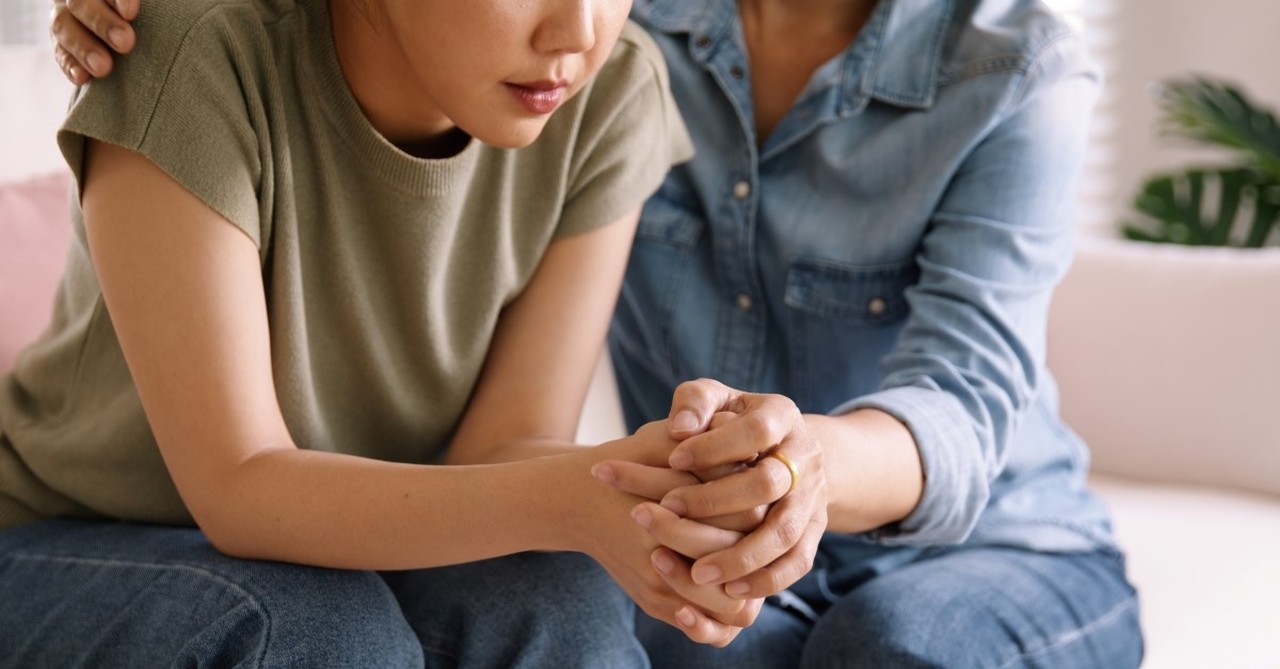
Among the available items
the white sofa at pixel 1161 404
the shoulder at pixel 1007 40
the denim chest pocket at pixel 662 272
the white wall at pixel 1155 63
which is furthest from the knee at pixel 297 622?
the white wall at pixel 1155 63

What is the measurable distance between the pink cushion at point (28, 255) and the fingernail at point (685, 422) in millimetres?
784

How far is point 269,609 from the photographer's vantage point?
0.92 meters

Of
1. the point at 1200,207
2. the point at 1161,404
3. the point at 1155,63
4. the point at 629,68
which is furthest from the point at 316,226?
the point at 1155,63

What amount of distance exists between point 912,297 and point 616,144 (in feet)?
1.04

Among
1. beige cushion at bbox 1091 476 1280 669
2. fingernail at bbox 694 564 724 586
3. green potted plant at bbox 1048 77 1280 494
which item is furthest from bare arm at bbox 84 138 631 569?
green potted plant at bbox 1048 77 1280 494

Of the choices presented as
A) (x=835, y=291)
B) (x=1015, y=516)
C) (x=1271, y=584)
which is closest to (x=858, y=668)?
(x=1015, y=516)

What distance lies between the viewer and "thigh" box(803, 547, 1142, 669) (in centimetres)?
108

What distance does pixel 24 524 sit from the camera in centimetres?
111

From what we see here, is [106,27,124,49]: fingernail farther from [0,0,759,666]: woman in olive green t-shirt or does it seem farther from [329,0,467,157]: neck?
[329,0,467,157]: neck

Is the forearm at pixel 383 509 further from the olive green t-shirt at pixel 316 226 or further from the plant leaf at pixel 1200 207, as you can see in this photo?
the plant leaf at pixel 1200 207

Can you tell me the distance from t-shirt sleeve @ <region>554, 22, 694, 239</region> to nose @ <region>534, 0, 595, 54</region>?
0.24 metres

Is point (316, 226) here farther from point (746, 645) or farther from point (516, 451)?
point (746, 645)

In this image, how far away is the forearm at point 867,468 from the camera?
1024 mm

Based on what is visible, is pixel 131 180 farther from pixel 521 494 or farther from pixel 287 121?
pixel 521 494
